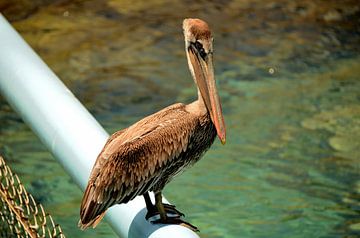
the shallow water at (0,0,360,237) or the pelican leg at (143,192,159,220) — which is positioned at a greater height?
the pelican leg at (143,192,159,220)

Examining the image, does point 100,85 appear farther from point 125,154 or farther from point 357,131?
point 125,154

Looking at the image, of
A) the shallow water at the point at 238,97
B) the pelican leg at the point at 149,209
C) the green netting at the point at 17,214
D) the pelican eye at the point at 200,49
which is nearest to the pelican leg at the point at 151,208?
the pelican leg at the point at 149,209

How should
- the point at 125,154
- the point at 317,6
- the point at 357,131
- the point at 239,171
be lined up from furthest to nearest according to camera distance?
the point at 317,6
the point at 357,131
the point at 239,171
the point at 125,154

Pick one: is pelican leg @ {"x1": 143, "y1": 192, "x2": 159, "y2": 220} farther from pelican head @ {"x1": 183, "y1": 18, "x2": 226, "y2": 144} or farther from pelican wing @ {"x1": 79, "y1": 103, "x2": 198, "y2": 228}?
pelican head @ {"x1": 183, "y1": 18, "x2": 226, "y2": 144}

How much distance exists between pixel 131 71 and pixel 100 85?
302 mm

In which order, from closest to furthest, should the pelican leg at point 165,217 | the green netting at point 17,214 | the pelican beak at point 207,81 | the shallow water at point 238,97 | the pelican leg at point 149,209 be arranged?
1. the pelican leg at point 149,209
2. the pelican leg at point 165,217
3. the green netting at point 17,214
4. the pelican beak at point 207,81
5. the shallow water at point 238,97

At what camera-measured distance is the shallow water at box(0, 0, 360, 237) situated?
5191mm

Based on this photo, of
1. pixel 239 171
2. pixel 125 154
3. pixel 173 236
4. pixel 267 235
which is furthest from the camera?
pixel 239 171

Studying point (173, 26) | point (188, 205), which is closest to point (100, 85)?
point (173, 26)

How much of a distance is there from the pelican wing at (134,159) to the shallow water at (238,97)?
1.86 metres

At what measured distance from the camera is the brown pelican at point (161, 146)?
2.66 meters

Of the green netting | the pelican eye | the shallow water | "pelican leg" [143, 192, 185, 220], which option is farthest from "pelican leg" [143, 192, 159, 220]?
the shallow water

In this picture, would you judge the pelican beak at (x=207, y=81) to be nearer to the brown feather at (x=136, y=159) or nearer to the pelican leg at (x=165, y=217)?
the brown feather at (x=136, y=159)

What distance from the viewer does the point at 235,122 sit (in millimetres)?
6098
